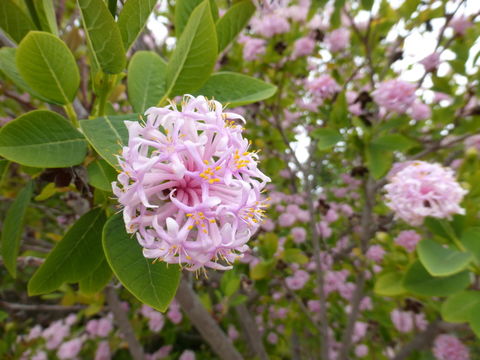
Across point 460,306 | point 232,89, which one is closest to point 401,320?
point 460,306

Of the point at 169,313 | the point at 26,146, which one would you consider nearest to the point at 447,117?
the point at 26,146

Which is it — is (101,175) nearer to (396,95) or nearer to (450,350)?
(396,95)

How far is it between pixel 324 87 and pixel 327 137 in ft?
1.81

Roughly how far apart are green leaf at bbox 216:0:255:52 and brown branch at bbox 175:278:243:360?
30.9 inches

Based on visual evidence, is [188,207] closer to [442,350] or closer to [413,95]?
[413,95]

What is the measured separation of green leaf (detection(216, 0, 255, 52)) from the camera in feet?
2.89

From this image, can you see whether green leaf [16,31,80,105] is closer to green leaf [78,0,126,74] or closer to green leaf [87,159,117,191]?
green leaf [78,0,126,74]

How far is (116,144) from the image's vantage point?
0.64m

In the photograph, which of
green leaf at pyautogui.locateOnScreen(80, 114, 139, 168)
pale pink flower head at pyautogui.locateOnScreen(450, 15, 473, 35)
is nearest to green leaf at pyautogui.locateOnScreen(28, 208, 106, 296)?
green leaf at pyautogui.locateOnScreen(80, 114, 139, 168)

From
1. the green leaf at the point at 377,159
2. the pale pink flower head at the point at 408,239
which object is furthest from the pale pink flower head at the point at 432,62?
the pale pink flower head at the point at 408,239

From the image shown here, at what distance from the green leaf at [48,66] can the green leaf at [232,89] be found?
319 mm

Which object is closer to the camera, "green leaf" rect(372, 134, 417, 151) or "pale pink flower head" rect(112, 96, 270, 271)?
"pale pink flower head" rect(112, 96, 270, 271)

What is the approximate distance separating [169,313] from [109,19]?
8.94ft

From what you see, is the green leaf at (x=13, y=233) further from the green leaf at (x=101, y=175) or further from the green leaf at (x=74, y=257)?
the green leaf at (x=101, y=175)
